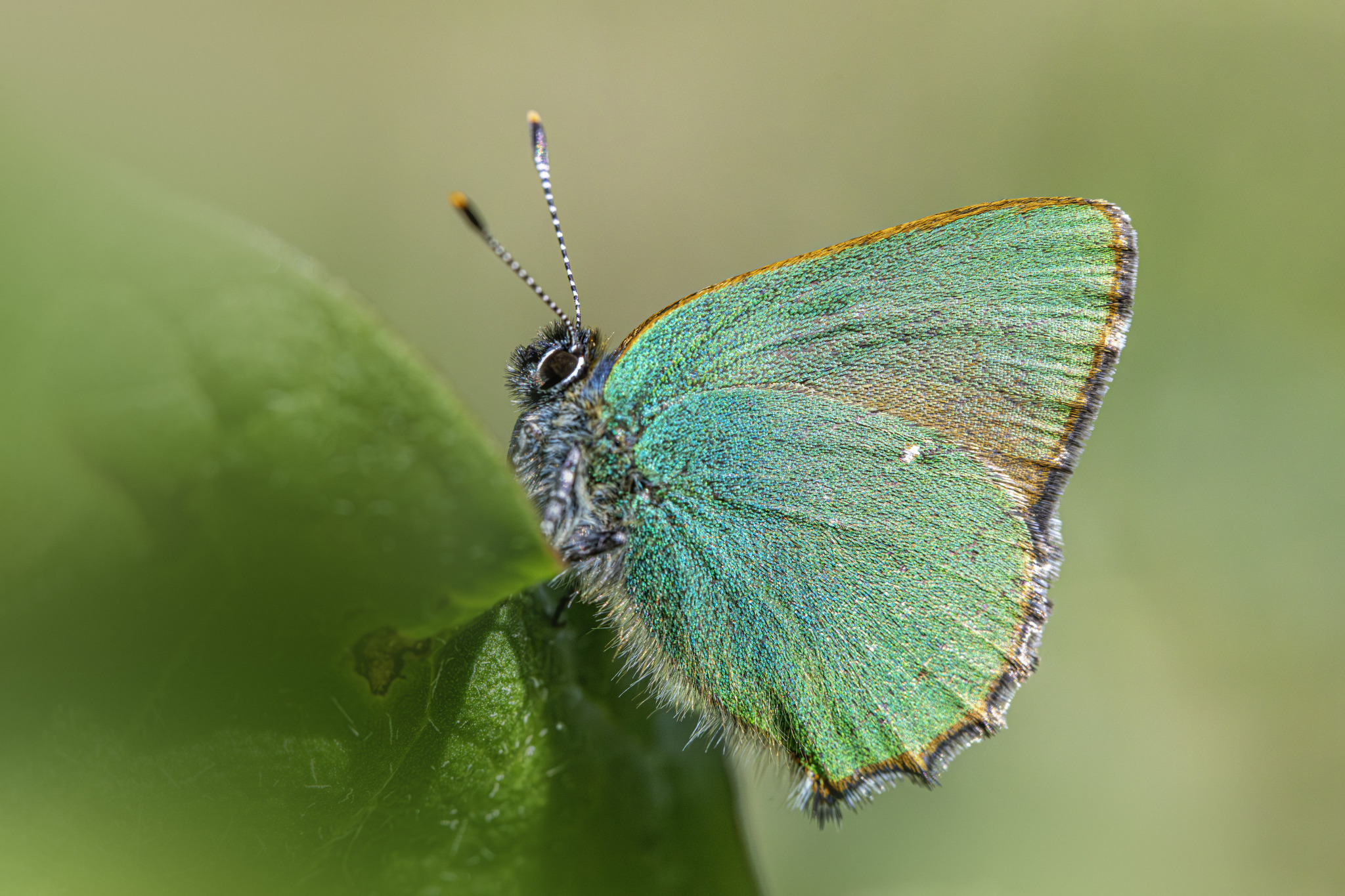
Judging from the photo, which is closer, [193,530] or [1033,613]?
[193,530]

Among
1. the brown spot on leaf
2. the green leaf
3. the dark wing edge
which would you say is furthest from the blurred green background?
the green leaf

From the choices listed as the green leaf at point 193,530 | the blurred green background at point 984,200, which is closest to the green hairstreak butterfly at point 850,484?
the blurred green background at point 984,200

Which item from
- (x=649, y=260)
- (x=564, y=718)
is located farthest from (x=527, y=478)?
(x=649, y=260)

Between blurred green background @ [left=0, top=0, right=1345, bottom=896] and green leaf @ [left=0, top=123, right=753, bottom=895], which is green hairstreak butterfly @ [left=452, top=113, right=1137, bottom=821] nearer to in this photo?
blurred green background @ [left=0, top=0, right=1345, bottom=896]

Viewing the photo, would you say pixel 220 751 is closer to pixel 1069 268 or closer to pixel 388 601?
pixel 388 601

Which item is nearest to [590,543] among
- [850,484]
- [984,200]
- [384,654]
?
[850,484]

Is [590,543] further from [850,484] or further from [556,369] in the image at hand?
[850,484]

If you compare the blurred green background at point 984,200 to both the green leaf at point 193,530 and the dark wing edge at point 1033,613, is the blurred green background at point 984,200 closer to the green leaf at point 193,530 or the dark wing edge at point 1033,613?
the dark wing edge at point 1033,613
